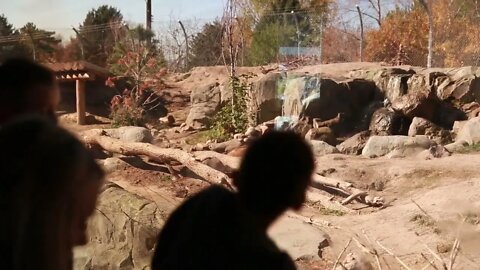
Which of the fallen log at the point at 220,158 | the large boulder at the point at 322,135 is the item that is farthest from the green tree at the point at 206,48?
the fallen log at the point at 220,158

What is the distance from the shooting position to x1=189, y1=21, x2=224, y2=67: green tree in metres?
25.0

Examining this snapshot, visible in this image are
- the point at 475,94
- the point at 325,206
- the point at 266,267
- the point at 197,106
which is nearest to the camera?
the point at 266,267

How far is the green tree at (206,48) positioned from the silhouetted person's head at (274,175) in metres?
22.9

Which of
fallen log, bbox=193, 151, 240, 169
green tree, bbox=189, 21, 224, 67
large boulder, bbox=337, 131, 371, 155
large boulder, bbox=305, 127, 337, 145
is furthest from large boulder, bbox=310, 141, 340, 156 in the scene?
green tree, bbox=189, 21, 224, 67

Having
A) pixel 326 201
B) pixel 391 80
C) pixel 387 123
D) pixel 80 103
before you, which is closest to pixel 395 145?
pixel 387 123

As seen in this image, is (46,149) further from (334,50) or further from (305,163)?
(334,50)

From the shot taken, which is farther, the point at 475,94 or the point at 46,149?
the point at 475,94

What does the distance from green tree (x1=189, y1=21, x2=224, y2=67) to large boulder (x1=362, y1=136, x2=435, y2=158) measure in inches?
422

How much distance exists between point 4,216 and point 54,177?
176mm

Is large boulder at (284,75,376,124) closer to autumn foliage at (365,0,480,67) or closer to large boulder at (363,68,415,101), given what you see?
large boulder at (363,68,415,101)

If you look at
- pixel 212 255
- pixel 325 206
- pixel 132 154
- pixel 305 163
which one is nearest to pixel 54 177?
pixel 212 255

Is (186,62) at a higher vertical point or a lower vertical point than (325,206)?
higher

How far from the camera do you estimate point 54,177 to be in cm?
158

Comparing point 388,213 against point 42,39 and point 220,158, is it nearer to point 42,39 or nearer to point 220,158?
point 220,158
